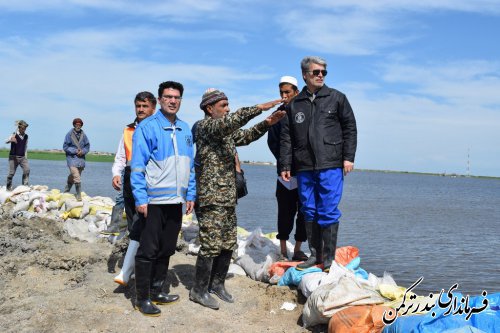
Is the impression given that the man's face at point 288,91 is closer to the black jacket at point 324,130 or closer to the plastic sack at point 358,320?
the black jacket at point 324,130

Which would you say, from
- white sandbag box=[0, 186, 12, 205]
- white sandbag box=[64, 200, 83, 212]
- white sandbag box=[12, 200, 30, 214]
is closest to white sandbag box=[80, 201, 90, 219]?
white sandbag box=[64, 200, 83, 212]

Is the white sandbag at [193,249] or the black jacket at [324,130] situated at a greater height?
the black jacket at [324,130]

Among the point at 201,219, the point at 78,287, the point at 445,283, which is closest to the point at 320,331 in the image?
the point at 201,219

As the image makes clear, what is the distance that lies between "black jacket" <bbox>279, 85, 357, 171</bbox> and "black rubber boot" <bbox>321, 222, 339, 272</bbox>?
0.68 metres

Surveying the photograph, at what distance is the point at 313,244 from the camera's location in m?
5.68

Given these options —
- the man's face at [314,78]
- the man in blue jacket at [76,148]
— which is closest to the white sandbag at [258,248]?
the man's face at [314,78]

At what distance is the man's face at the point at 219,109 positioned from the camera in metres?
5.06

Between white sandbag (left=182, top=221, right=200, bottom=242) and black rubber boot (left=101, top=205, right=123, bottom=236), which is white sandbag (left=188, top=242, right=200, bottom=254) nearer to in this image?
white sandbag (left=182, top=221, right=200, bottom=242)

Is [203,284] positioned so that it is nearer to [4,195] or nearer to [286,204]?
[286,204]

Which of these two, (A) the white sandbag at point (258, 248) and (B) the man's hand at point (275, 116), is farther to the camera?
(A) the white sandbag at point (258, 248)

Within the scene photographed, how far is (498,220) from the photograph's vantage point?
75.2 feet

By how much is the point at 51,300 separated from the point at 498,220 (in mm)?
22113

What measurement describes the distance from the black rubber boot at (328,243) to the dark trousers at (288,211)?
0.71 m

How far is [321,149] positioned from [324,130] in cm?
20
